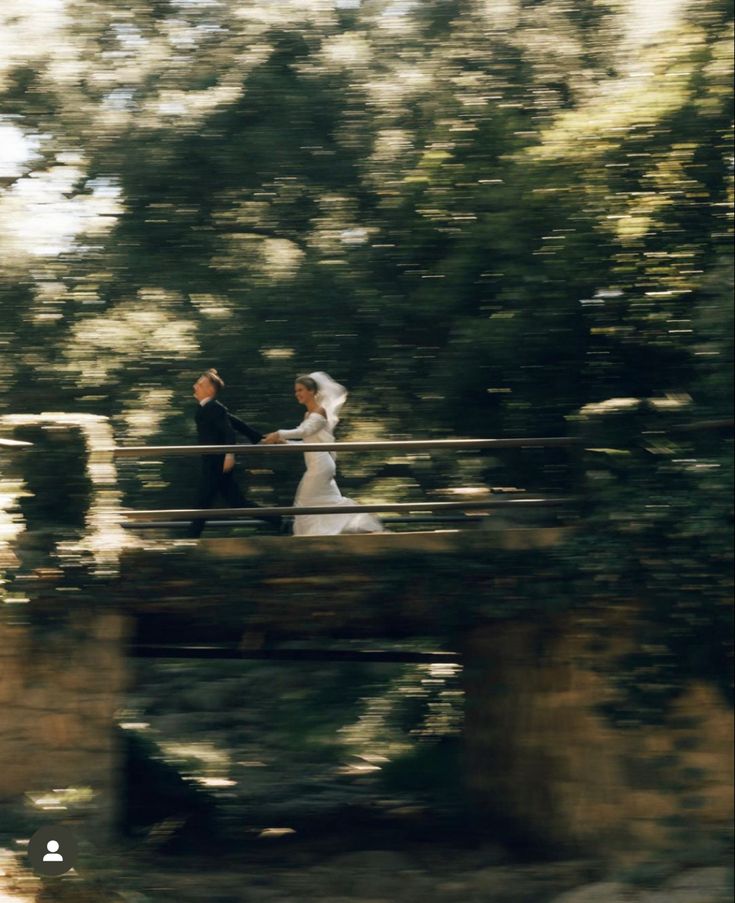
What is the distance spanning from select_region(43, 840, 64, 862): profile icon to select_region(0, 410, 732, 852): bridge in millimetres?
540

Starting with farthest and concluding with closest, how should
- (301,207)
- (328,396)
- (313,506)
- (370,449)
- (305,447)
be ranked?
(301,207) → (328,396) → (313,506) → (370,449) → (305,447)

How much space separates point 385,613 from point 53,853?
2.89 metres

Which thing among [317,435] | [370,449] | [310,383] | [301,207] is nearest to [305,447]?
[370,449]

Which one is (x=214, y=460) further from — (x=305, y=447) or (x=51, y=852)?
(x=51, y=852)

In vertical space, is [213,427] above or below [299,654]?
above

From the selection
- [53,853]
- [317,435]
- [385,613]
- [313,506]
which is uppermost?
[317,435]

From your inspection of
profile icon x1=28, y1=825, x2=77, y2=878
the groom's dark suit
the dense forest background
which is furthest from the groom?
the dense forest background

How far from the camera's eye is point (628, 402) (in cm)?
986

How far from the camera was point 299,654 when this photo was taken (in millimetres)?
11383

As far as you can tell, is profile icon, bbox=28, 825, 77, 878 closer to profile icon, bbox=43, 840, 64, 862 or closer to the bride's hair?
profile icon, bbox=43, 840, 64, 862

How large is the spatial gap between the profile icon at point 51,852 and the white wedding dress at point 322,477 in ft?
8.99

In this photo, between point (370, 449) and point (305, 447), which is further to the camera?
point (370, 449)

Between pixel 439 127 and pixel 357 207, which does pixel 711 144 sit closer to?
pixel 439 127

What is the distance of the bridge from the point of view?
9.26 meters
